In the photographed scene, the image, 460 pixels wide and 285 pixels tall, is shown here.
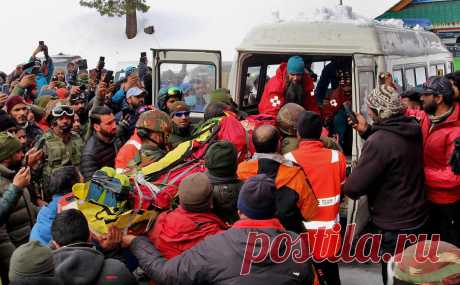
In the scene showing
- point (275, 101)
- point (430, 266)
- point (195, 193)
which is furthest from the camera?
point (275, 101)

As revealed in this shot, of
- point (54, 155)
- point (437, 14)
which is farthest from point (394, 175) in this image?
point (437, 14)

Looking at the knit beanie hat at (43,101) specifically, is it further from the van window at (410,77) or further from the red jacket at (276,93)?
the van window at (410,77)

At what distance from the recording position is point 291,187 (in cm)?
434

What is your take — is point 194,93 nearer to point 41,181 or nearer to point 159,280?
point 41,181

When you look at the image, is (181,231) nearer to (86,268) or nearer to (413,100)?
(86,268)

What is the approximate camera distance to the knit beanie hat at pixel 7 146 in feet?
15.4

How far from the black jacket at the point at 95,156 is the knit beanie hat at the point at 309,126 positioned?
200 cm

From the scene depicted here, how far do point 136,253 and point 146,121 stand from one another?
1.74 meters

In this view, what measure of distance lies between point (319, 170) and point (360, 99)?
2065 mm

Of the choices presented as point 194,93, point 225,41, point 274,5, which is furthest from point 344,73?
point 274,5

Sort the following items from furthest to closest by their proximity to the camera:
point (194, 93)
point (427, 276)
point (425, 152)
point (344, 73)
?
point (344, 73), point (194, 93), point (425, 152), point (427, 276)

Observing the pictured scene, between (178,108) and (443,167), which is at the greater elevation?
(178,108)

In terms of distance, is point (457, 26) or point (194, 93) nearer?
point (194, 93)

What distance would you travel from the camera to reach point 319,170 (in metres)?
4.75
